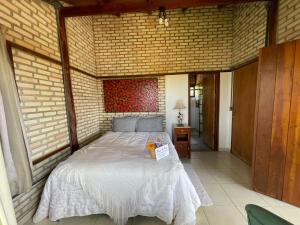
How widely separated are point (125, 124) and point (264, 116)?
2.39m

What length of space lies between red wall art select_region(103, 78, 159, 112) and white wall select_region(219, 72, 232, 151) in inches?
59.0

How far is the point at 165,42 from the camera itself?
3533 mm

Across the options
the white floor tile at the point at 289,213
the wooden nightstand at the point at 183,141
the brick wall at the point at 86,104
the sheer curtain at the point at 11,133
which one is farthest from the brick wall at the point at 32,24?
the white floor tile at the point at 289,213

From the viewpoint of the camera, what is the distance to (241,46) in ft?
10.3

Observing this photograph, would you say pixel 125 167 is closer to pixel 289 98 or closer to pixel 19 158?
pixel 19 158

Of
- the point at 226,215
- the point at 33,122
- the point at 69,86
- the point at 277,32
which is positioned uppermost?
the point at 277,32

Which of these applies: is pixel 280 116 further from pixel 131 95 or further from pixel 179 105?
pixel 131 95

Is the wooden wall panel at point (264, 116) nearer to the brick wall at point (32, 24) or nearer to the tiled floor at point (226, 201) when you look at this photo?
the tiled floor at point (226, 201)

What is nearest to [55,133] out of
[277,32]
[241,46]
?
[277,32]

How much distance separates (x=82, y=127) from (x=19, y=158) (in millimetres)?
1619

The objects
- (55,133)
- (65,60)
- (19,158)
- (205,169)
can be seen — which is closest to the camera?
(19,158)

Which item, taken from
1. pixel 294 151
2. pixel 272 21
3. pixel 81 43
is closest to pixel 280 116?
pixel 294 151

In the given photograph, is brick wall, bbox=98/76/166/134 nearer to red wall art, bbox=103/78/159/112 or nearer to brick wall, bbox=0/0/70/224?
red wall art, bbox=103/78/159/112

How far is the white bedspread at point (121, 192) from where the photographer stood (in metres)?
1.55
